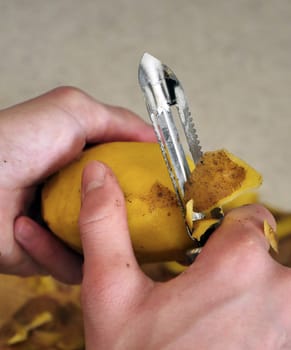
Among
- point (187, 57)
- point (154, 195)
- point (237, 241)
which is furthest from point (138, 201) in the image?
point (187, 57)

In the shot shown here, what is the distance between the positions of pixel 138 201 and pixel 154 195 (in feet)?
0.05

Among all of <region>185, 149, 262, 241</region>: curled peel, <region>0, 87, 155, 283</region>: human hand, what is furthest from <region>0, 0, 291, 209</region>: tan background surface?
<region>185, 149, 262, 241</region>: curled peel

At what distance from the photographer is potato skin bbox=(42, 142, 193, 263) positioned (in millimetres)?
513

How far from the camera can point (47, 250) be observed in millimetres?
652

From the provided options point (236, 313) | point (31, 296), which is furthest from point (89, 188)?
point (31, 296)

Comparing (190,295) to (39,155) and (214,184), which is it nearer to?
(214,184)

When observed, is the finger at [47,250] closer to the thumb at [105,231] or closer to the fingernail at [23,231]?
the fingernail at [23,231]

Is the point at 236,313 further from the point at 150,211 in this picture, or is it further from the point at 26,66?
the point at 26,66

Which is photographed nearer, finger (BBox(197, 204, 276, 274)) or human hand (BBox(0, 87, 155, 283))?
finger (BBox(197, 204, 276, 274))

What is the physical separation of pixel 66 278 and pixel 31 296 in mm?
156

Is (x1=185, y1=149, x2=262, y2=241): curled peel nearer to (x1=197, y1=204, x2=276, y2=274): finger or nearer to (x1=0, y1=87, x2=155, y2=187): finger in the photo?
(x1=197, y1=204, x2=276, y2=274): finger

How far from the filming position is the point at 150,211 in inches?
20.1

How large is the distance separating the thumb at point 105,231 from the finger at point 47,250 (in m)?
0.19

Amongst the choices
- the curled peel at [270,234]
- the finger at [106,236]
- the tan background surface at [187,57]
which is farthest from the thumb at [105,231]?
the tan background surface at [187,57]
